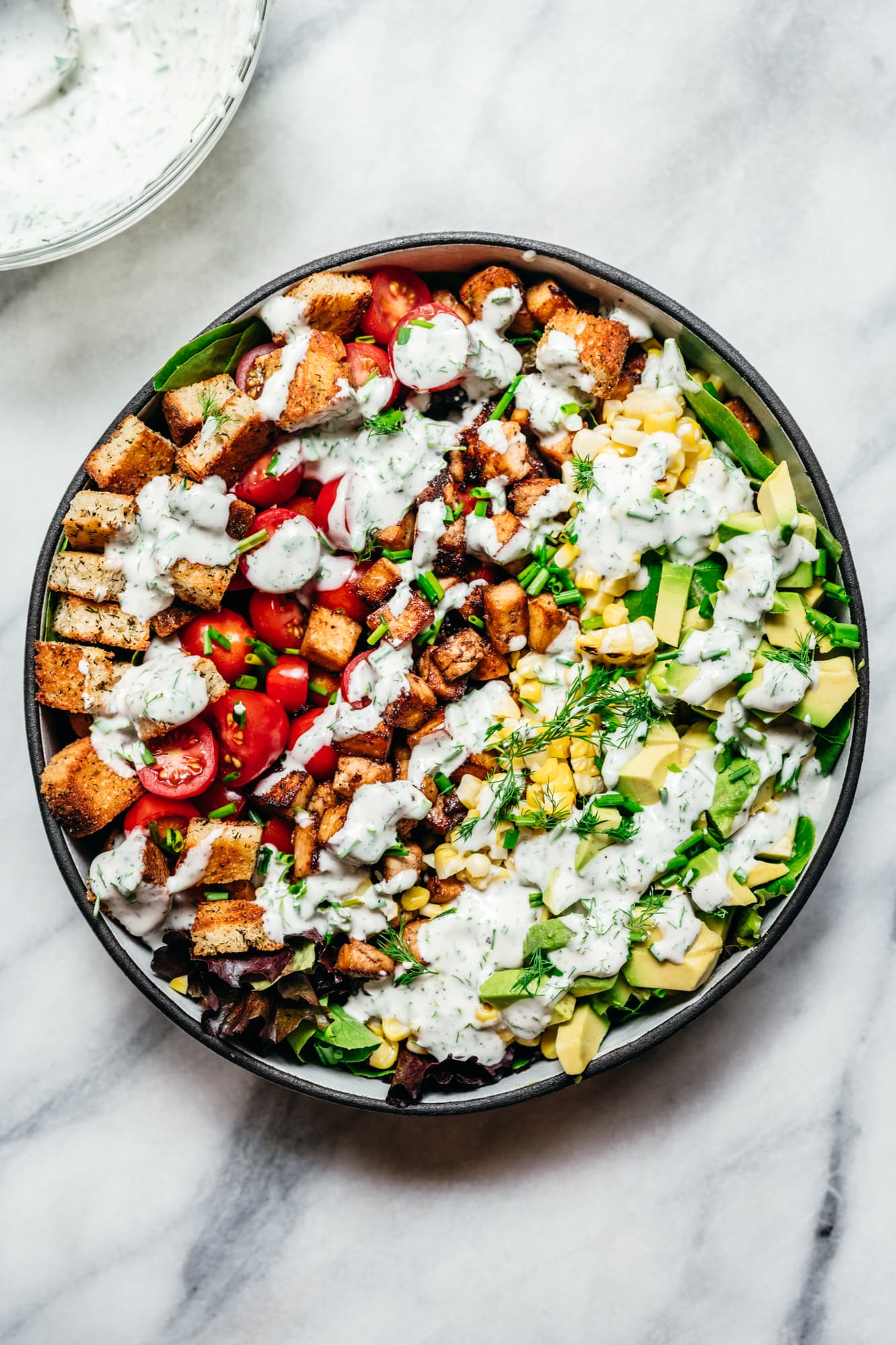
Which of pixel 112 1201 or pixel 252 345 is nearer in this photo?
pixel 252 345

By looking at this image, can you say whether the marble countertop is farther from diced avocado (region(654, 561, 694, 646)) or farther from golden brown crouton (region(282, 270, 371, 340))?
diced avocado (region(654, 561, 694, 646))

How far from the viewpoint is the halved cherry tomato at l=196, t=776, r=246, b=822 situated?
2424 mm

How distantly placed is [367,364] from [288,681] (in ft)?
2.35

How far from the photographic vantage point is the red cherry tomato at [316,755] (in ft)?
7.93

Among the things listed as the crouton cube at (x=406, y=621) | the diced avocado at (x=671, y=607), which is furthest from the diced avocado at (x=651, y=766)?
the crouton cube at (x=406, y=621)

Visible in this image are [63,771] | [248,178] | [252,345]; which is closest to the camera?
[63,771]

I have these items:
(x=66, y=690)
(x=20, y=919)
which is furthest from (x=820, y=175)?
(x=20, y=919)

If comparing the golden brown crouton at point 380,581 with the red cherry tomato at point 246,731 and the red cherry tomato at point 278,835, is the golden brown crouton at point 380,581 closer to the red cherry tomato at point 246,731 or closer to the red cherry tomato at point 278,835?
the red cherry tomato at point 246,731

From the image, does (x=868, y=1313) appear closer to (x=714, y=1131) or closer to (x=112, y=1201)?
(x=714, y=1131)

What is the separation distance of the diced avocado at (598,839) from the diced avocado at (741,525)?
2.05 feet

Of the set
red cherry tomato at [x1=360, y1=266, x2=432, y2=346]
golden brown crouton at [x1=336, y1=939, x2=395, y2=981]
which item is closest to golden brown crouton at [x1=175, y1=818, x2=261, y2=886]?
golden brown crouton at [x1=336, y1=939, x2=395, y2=981]

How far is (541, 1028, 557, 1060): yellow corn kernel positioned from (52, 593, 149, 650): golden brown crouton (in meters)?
1.21

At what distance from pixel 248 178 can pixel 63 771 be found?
4.90 feet

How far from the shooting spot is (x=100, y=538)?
7.64 feet
